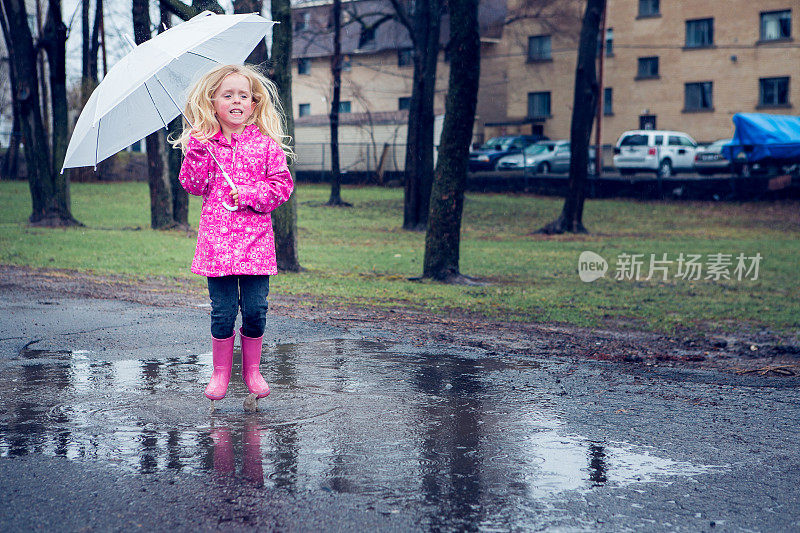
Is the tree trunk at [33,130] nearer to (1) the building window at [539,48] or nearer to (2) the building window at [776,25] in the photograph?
(1) the building window at [539,48]

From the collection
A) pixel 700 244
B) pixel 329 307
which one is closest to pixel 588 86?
pixel 700 244

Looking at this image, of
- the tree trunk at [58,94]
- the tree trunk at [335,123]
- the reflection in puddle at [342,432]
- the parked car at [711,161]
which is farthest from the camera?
the parked car at [711,161]

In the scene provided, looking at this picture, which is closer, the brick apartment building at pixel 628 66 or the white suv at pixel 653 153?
the white suv at pixel 653 153

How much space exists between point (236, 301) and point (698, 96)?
4138 cm

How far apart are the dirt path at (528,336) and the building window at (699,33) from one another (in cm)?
3687

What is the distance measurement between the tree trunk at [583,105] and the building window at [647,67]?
2342cm

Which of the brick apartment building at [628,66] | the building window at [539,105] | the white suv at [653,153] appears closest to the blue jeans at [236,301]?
the white suv at [653,153]

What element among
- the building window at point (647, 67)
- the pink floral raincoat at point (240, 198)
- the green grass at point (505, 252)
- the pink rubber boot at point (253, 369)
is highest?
the building window at point (647, 67)

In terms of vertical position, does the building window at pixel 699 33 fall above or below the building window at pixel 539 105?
above

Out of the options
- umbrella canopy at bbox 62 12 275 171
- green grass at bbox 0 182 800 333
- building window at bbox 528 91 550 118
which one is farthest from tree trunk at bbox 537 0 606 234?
building window at bbox 528 91 550 118

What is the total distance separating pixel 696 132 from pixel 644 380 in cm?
3955

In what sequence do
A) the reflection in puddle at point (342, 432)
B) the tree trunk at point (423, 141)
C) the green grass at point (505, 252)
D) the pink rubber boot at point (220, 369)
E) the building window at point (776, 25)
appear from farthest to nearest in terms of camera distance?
the building window at point (776, 25), the tree trunk at point (423, 141), the green grass at point (505, 252), the pink rubber boot at point (220, 369), the reflection in puddle at point (342, 432)

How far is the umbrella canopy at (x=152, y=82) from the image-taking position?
457 centimetres

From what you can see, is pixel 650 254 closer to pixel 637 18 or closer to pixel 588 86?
pixel 588 86
